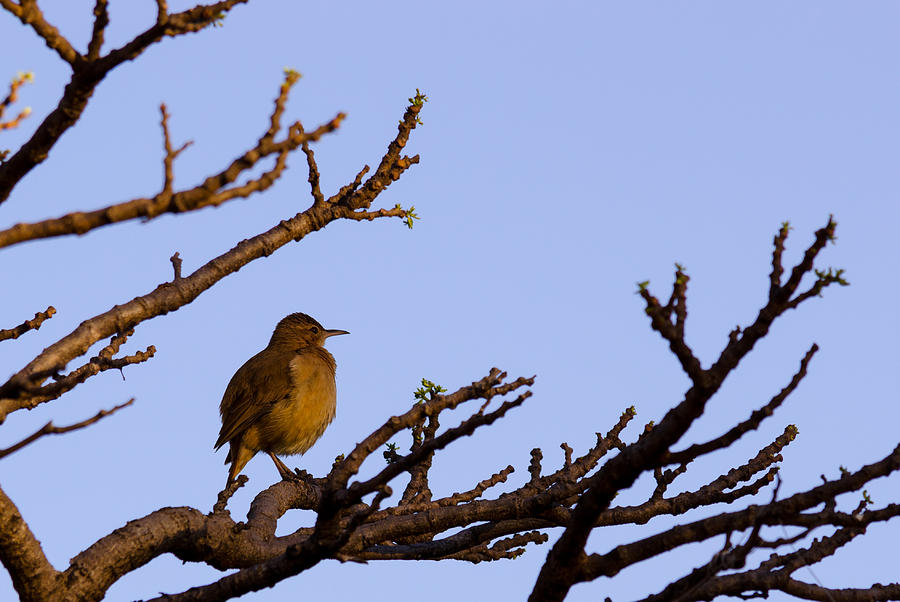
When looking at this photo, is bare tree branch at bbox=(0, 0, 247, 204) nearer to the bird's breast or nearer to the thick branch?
the thick branch

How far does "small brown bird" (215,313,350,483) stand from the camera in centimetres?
1052

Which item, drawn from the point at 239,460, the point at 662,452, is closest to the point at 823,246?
the point at 662,452

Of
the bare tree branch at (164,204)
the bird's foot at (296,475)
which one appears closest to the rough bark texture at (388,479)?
the bare tree branch at (164,204)

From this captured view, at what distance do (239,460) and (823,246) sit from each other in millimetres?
8321

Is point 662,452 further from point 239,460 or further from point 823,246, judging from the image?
point 239,460

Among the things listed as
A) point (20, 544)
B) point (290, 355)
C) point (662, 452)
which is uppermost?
point (290, 355)

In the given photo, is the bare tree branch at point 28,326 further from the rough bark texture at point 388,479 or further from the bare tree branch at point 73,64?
the bare tree branch at point 73,64

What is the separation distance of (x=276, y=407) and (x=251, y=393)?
40 cm

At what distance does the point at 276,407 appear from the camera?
34.6 feet

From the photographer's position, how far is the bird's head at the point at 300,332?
40.1 ft

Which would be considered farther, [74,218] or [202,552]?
[202,552]

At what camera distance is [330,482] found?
157 inches

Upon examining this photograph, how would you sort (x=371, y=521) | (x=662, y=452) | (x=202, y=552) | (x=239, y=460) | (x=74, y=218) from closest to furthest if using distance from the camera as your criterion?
(x=74, y=218) → (x=662, y=452) → (x=202, y=552) → (x=371, y=521) → (x=239, y=460)

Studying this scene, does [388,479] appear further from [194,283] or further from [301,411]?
[301,411]
